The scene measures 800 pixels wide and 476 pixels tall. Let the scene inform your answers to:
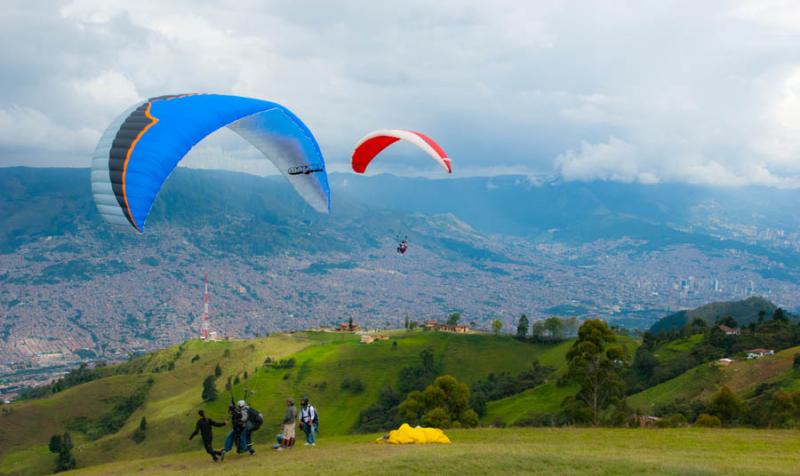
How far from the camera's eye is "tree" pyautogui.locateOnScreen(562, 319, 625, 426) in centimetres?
4188

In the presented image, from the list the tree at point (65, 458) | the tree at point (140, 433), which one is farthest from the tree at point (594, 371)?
the tree at point (65, 458)

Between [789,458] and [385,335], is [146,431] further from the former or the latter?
[789,458]

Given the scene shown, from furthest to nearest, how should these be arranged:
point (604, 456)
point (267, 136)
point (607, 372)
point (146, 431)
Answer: point (146, 431) < point (607, 372) < point (267, 136) < point (604, 456)

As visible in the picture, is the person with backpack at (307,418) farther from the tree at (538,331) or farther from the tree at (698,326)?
the tree at (538,331)

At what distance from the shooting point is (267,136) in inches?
1158

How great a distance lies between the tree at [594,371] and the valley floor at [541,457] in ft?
42.7

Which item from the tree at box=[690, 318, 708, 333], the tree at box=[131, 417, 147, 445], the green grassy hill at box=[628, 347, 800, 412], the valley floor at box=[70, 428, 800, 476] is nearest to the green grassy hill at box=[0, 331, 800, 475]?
the valley floor at box=[70, 428, 800, 476]

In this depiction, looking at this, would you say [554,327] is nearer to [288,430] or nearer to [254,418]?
[288,430]

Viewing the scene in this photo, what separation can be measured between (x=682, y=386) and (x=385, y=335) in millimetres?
88546

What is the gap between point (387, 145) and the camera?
Answer: 120ft

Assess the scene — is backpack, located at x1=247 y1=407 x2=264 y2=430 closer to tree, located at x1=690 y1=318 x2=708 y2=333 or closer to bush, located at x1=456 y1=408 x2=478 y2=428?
bush, located at x1=456 y1=408 x2=478 y2=428

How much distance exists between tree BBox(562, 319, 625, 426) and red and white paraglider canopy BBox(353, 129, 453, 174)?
1650 cm

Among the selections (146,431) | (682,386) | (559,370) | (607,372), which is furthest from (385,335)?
(607,372)

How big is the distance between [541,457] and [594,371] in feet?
81.1
